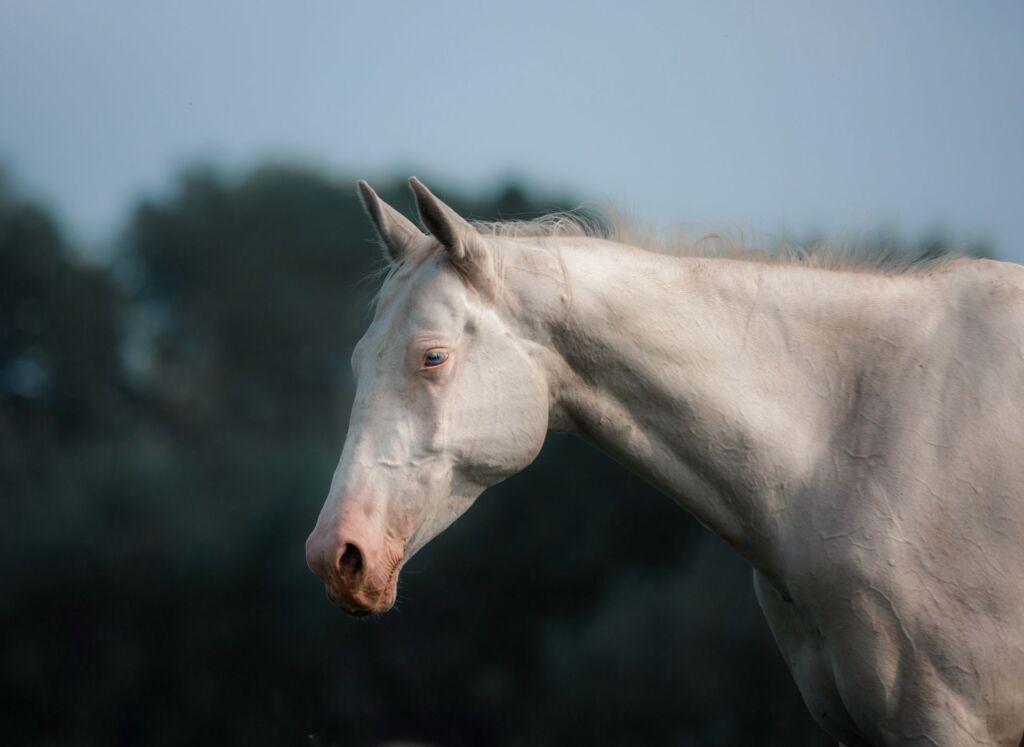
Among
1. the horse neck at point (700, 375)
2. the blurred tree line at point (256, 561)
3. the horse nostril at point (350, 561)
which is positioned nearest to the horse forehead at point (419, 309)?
the horse neck at point (700, 375)

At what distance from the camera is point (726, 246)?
8.22 feet

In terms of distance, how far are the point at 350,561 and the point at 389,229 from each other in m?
0.81

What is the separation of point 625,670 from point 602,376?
10.4 ft

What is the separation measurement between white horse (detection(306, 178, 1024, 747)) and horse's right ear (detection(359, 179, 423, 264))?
39 millimetres

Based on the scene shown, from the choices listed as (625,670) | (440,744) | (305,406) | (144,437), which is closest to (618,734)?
(625,670)

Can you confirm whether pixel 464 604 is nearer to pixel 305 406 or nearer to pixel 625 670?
pixel 625 670

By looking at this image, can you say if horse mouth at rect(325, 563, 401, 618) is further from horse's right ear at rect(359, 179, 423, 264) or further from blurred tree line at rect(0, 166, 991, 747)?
blurred tree line at rect(0, 166, 991, 747)

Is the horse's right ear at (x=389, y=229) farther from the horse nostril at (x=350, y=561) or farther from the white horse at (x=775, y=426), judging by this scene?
the horse nostril at (x=350, y=561)

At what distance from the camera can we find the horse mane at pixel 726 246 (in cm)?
247

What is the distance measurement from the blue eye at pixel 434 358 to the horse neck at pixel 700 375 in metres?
0.20

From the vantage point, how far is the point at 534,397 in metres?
2.26

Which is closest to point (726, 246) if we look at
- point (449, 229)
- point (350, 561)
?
point (449, 229)

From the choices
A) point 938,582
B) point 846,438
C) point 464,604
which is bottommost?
point 464,604

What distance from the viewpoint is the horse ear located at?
84.7 inches
